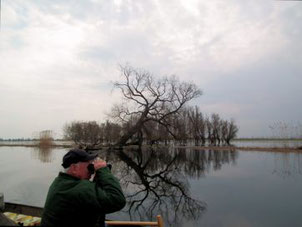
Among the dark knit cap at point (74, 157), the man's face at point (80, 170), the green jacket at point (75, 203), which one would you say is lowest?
the green jacket at point (75, 203)

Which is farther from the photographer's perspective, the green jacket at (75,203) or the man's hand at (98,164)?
the man's hand at (98,164)

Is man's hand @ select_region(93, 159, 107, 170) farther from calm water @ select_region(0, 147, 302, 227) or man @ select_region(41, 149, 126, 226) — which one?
calm water @ select_region(0, 147, 302, 227)

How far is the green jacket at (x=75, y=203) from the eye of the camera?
6.54ft

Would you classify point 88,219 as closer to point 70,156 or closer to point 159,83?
point 70,156

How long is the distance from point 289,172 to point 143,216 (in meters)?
9.86

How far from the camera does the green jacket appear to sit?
1993mm

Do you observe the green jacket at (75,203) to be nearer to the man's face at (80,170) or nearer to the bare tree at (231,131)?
the man's face at (80,170)

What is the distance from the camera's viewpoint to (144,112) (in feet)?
109

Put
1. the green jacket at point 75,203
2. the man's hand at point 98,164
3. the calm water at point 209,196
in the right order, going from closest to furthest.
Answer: the green jacket at point 75,203 → the man's hand at point 98,164 → the calm water at point 209,196

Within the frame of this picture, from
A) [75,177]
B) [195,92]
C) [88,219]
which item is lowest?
[88,219]

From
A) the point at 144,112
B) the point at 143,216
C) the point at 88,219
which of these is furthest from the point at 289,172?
the point at 144,112

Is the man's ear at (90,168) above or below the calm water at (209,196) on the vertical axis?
above

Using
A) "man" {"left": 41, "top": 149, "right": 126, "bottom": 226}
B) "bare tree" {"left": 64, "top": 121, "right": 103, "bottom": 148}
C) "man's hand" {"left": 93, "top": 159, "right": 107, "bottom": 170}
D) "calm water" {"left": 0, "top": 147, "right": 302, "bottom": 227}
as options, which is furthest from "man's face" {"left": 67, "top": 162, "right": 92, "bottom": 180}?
"bare tree" {"left": 64, "top": 121, "right": 103, "bottom": 148}

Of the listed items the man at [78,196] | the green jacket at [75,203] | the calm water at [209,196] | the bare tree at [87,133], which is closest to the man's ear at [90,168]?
the man at [78,196]
